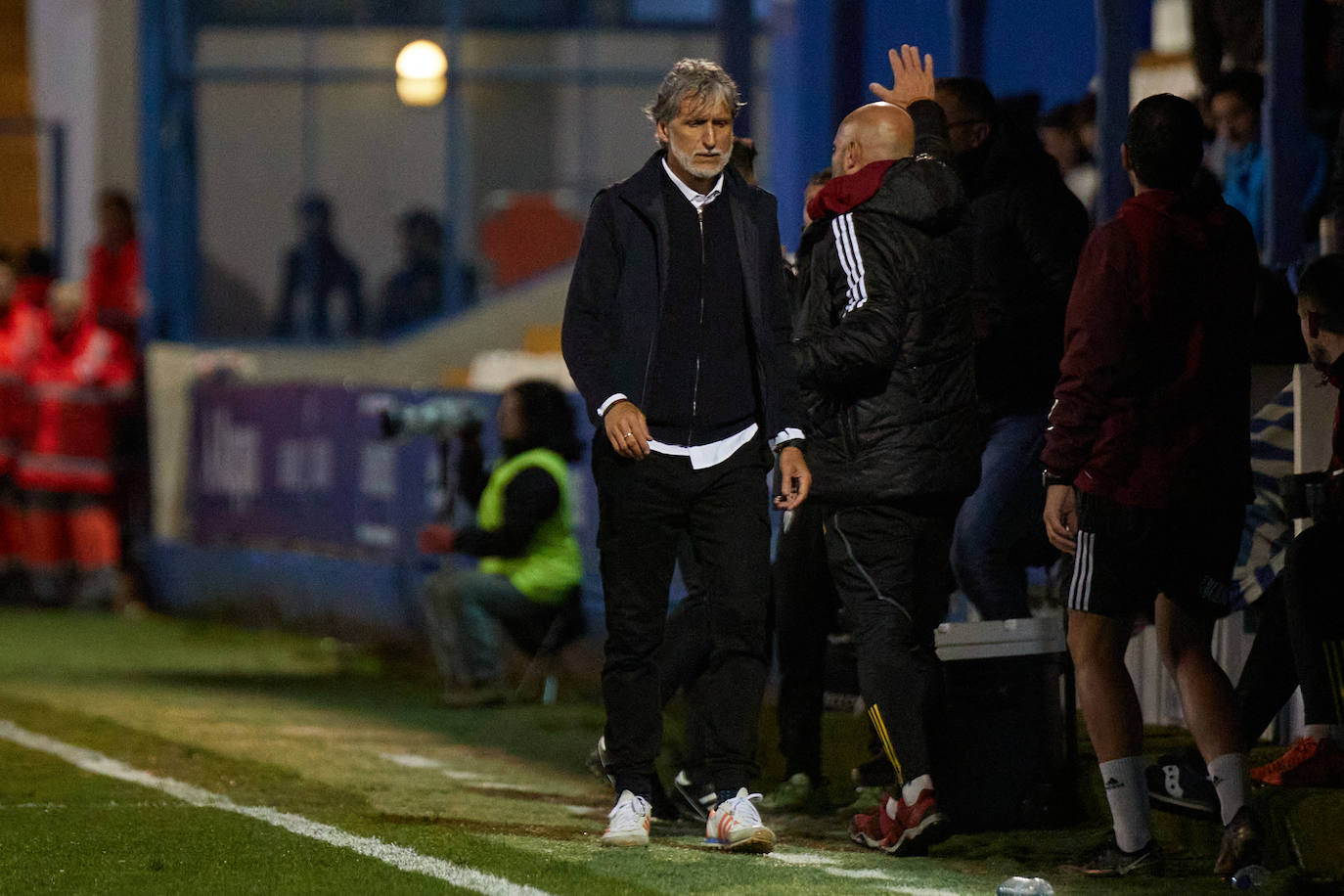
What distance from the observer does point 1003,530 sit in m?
7.50

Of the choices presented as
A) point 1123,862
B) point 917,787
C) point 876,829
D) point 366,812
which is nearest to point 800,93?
point 366,812

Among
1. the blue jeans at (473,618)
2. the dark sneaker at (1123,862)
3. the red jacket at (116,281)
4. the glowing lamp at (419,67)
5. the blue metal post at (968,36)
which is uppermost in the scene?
the glowing lamp at (419,67)

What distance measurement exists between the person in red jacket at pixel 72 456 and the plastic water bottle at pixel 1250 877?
11.1 m

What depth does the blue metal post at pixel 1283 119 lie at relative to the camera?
8.85m

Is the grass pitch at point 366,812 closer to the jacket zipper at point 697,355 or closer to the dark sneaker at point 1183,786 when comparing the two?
the dark sneaker at point 1183,786

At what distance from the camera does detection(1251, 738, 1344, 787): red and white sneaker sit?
21.8 ft

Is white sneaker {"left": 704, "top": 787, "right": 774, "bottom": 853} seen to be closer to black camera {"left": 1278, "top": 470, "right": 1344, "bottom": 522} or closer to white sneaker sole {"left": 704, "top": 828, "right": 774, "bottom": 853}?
white sneaker sole {"left": 704, "top": 828, "right": 774, "bottom": 853}

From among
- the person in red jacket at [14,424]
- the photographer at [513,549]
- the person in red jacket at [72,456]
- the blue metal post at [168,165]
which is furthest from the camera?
the blue metal post at [168,165]

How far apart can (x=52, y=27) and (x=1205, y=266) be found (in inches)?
726

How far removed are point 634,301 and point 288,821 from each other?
6.10ft

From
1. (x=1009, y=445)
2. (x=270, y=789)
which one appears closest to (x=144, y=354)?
(x=270, y=789)

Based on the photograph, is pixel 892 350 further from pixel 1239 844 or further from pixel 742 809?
pixel 1239 844

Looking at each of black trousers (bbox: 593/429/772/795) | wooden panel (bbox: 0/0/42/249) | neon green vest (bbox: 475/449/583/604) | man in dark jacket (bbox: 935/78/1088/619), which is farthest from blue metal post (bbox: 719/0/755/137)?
wooden panel (bbox: 0/0/42/249)

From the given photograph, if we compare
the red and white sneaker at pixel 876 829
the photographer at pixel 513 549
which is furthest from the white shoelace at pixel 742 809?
the photographer at pixel 513 549
